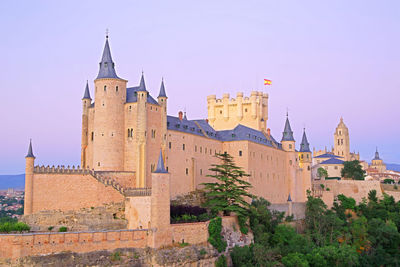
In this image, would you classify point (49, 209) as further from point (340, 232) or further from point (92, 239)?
point (340, 232)

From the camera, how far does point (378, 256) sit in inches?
2500

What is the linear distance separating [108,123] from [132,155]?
164 inches

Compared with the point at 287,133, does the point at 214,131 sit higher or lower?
lower

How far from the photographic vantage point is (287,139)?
77.6 metres

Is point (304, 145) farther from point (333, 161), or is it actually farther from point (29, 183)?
point (29, 183)

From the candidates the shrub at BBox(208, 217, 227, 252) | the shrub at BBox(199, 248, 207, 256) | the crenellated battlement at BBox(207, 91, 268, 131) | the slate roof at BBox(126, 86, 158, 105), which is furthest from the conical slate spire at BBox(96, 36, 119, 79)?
the crenellated battlement at BBox(207, 91, 268, 131)

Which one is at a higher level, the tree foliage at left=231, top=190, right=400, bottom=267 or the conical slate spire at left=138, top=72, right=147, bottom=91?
the conical slate spire at left=138, top=72, right=147, bottom=91

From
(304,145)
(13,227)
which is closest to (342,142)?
(304,145)

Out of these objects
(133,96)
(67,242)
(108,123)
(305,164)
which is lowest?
(67,242)

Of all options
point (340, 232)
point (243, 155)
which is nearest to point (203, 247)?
point (243, 155)

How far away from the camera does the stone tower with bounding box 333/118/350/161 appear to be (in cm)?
14112

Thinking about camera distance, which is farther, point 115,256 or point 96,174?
point 96,174

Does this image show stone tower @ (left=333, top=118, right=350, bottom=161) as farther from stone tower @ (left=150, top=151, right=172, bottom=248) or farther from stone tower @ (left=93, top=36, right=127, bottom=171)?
stone tower @ (left=150, top=151, right=172, bottom=248)

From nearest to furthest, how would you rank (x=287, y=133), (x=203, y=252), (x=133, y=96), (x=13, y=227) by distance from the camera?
(x=13, y=227) → (x=203, y=252) → (x=133, y=96) → (x=287, y=133)
